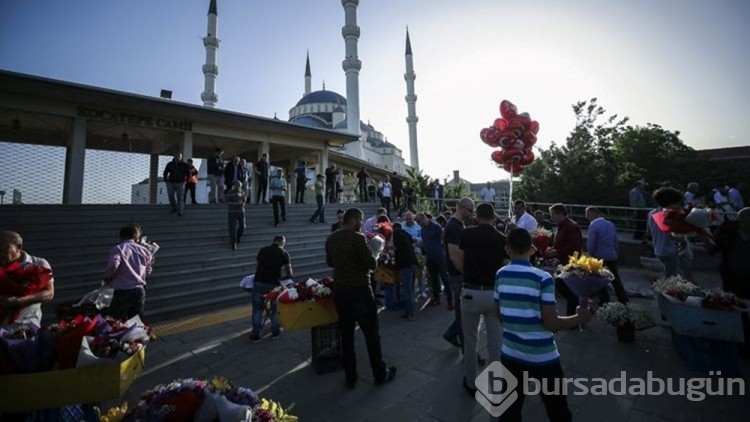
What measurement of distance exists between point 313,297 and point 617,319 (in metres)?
4.40

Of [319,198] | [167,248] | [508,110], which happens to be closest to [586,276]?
[508,110]

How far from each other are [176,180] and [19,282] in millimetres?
8175

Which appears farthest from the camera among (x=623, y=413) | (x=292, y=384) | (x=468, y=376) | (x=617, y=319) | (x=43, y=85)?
(x=43, y=85)

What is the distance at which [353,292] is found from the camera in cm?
372

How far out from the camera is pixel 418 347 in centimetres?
494

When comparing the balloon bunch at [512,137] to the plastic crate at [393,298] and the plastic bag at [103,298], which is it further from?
the plastic bag at [103,298]

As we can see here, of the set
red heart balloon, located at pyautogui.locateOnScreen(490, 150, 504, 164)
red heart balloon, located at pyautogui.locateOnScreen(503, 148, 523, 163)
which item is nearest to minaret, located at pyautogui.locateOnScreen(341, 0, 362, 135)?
red heart balloon, located at pyautogui.locateOnScreen(490, 150, 504, 164)

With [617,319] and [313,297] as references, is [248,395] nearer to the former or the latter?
[313,297]

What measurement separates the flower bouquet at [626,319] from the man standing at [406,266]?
3044 mm

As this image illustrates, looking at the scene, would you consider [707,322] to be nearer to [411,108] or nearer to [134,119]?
[134,119]

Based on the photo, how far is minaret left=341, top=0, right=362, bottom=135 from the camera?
29.1 metres

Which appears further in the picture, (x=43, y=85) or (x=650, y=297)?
(x=43, y=85)

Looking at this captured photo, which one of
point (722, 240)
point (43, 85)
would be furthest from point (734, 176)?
point (43, 85)

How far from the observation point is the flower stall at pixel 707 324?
3.65 metres
